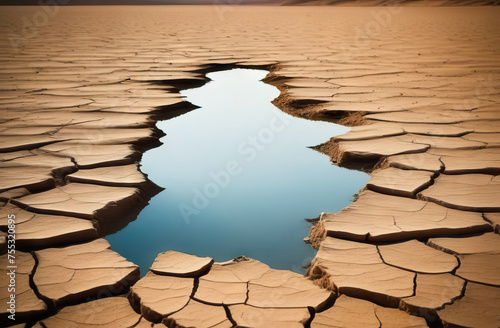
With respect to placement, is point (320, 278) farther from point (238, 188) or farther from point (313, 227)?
point (238, 188)

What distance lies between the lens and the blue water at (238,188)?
1410mm

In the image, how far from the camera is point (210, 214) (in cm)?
160

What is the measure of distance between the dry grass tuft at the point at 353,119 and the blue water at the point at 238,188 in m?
0.07

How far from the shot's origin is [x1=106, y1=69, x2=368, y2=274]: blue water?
4.63 feet

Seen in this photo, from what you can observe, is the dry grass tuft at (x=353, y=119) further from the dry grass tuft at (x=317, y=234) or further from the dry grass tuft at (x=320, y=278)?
the dry grass tuft at (x=320, y=278)

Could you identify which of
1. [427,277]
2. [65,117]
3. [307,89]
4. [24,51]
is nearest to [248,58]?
[307,89]

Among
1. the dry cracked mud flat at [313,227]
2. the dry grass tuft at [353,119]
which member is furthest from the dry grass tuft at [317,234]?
the dry grass tuft at [353,119]

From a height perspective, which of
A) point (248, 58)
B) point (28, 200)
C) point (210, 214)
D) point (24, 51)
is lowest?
point (210, 214)

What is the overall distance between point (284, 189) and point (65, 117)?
145 cm

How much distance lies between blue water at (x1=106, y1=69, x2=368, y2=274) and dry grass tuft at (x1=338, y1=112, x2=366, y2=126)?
0.07 m

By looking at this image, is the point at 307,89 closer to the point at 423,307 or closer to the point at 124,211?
the point at 124,211

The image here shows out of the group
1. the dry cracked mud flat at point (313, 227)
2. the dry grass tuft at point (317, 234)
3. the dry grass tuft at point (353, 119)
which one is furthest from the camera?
the dry grass tuft at point (353, 119)

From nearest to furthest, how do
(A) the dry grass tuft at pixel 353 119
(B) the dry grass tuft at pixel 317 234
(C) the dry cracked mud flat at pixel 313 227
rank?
(C) the dry cracked mud flat at pixel 313 227
(B) the dry grass tuft at pixel 317 234
(A) the dry grass tuft at pixel 353 119

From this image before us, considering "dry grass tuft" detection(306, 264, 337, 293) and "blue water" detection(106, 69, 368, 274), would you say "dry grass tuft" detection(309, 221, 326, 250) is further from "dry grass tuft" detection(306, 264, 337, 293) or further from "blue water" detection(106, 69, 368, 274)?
"dry grass tuft" detection(306, 264, 337, 293)
